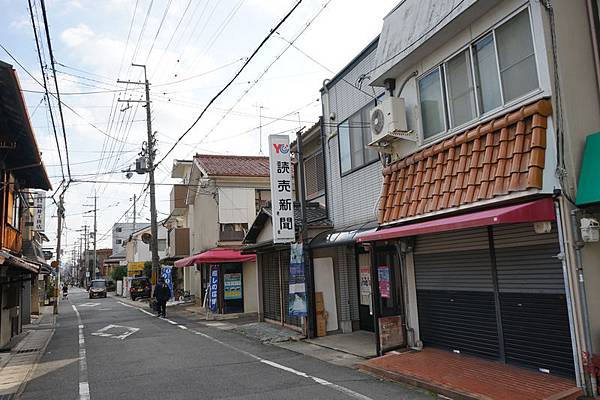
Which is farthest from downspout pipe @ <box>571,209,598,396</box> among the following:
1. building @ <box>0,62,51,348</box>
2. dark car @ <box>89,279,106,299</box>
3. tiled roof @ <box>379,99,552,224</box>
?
dark car @ <box>89,279,106,299</box>

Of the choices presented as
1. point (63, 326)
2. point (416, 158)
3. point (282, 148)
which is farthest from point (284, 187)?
point (63, 326)

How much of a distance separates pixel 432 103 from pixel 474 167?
2.45 m

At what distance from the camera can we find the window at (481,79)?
7.73 m

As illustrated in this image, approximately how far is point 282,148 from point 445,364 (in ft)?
26.2

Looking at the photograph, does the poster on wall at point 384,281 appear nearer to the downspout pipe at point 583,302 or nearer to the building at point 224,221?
the downspout pipe at point 583,302

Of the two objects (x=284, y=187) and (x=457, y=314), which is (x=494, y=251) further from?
(x=284, y=187)

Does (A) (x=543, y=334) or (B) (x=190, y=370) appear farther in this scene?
(B) (x=190, y=370)

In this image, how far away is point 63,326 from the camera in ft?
70.2

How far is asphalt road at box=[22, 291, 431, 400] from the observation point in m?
8.24

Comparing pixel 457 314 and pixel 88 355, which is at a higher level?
pixel 457 314

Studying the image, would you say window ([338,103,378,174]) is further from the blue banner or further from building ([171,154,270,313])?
the blue banner

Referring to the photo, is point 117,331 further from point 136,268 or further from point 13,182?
point 136,268

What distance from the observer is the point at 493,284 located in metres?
8.61

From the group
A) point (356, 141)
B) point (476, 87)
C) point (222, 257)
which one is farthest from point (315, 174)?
point (476, 87)
